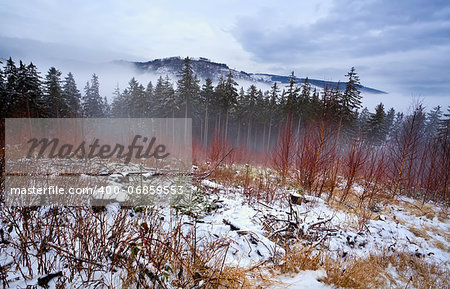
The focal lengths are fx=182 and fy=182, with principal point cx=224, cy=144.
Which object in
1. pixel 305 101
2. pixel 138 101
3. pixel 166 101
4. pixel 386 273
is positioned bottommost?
pixel 386 273

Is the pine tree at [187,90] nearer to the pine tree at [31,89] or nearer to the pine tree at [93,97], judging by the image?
the pine tree at [31,89]

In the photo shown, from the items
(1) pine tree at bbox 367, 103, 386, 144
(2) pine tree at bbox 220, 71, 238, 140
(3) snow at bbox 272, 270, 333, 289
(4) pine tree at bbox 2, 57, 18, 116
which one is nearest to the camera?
(3) snow at bbox 272, 270, 333, 289

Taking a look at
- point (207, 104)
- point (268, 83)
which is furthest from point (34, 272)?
point (268, 83)

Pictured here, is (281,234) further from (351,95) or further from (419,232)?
(351,95)

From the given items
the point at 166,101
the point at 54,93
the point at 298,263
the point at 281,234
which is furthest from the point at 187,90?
the point at 298,263

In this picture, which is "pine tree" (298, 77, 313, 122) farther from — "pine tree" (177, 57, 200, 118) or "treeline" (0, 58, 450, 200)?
"pine tree" (177, 57, 200, 118)

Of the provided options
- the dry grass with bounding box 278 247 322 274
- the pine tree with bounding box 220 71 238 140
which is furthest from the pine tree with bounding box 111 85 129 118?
the dry grass with bounding box 278 247 322 274

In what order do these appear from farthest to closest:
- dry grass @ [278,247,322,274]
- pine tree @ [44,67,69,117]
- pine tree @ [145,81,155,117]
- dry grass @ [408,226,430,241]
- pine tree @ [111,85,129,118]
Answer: pine tree @ [111,85,129,118]
pine tree @ [145,81,155,117]
pine tree @ [44,67,69,117]
dry grass @ [408,226,430,241]
dry grass @ [278,247,322,274]

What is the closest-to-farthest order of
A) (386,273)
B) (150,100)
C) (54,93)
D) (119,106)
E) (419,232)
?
(386,273)
(419,232)
(54,93)
(150,100)
(119,106)

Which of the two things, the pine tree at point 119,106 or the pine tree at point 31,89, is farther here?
the pine tree at point 119,106

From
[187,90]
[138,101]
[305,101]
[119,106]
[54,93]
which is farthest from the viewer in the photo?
[119,106]

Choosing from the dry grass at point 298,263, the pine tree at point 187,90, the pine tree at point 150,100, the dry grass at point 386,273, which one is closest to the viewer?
the dry grass at point 386,273

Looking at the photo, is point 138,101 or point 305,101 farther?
point 138,101

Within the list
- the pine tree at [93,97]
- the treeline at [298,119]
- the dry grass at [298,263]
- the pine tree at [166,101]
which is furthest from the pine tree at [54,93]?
the dry grass at [298,263]
